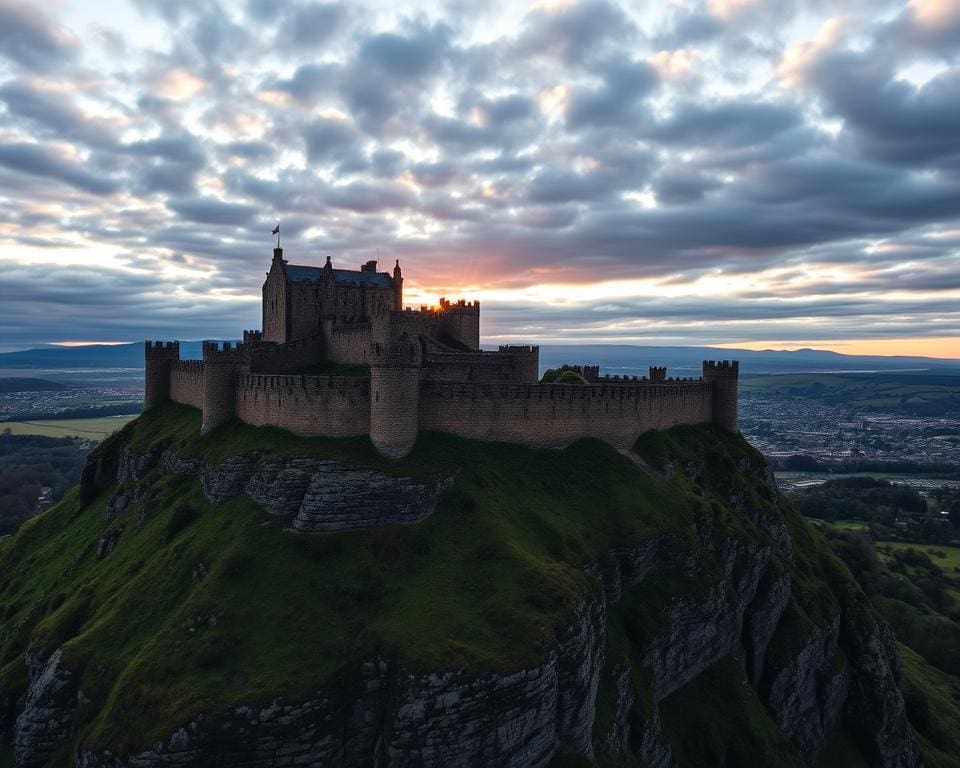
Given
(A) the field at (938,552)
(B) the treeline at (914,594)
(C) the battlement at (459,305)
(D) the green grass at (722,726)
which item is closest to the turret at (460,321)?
(C) the battlement at (459,305)

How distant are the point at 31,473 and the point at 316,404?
433 ft

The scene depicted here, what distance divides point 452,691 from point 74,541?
140 feet

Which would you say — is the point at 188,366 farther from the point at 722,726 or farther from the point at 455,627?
the point at 722,726

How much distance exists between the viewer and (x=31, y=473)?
144375mm

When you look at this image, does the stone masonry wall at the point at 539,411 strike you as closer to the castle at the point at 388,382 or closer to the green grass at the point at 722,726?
the castle at the point at 388,382

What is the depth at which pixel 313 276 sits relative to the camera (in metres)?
71.4

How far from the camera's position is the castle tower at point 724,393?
71062mm

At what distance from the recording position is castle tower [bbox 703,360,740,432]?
71.1 meters

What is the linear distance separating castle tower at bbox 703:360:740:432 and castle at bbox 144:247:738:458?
11 cm

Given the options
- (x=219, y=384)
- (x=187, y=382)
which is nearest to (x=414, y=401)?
(x=219, y=384)

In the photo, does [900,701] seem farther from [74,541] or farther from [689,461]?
[74,541]

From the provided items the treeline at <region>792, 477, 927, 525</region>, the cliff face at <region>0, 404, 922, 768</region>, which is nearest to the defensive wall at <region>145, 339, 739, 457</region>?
the cliff face at <region>0, 404, 922, 768</region>

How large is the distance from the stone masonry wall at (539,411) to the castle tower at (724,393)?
579 inches

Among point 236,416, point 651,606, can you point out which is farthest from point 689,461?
point 236,416
